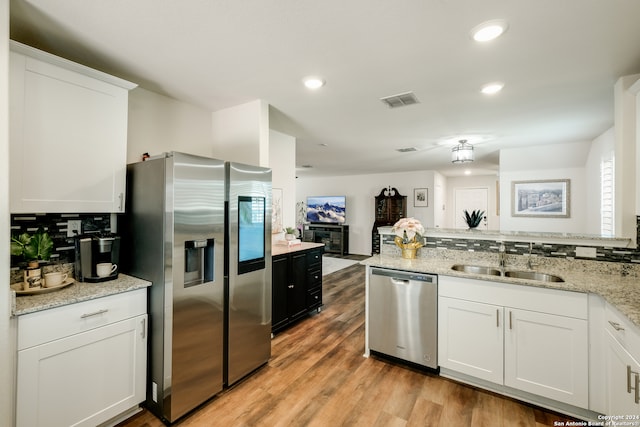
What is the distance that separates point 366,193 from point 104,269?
7.37 m

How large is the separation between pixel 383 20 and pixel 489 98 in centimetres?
176

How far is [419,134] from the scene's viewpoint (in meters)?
4.14

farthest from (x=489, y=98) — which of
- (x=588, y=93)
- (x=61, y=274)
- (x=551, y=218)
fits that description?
(x=61, y=274)

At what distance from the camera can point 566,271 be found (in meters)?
2.35

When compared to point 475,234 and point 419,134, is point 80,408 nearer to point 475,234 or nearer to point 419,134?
point 475,234

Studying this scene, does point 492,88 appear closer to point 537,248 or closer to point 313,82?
point 537,248

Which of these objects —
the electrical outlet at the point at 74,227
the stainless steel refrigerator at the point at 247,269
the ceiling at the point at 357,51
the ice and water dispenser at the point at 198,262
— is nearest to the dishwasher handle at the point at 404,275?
the stainless steel refrigerator at the point at 247,269

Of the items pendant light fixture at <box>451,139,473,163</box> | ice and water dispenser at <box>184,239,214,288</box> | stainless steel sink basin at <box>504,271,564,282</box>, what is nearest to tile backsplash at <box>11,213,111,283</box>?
ice and water dispenser at <box>184,239,214,288</box>

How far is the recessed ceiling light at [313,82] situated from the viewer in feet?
7.82

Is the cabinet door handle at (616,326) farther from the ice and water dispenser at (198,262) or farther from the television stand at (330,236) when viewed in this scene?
the television stand at (330,236)

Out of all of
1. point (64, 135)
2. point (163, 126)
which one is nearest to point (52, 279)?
point (64, 135)

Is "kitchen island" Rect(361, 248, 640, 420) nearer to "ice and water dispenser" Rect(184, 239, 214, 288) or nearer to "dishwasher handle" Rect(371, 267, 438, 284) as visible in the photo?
"dishwasher handle" Rect(371, 267, 438, 284)

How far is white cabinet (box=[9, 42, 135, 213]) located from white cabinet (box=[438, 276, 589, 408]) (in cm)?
270

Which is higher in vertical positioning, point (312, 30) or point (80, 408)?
point (312, 30)
